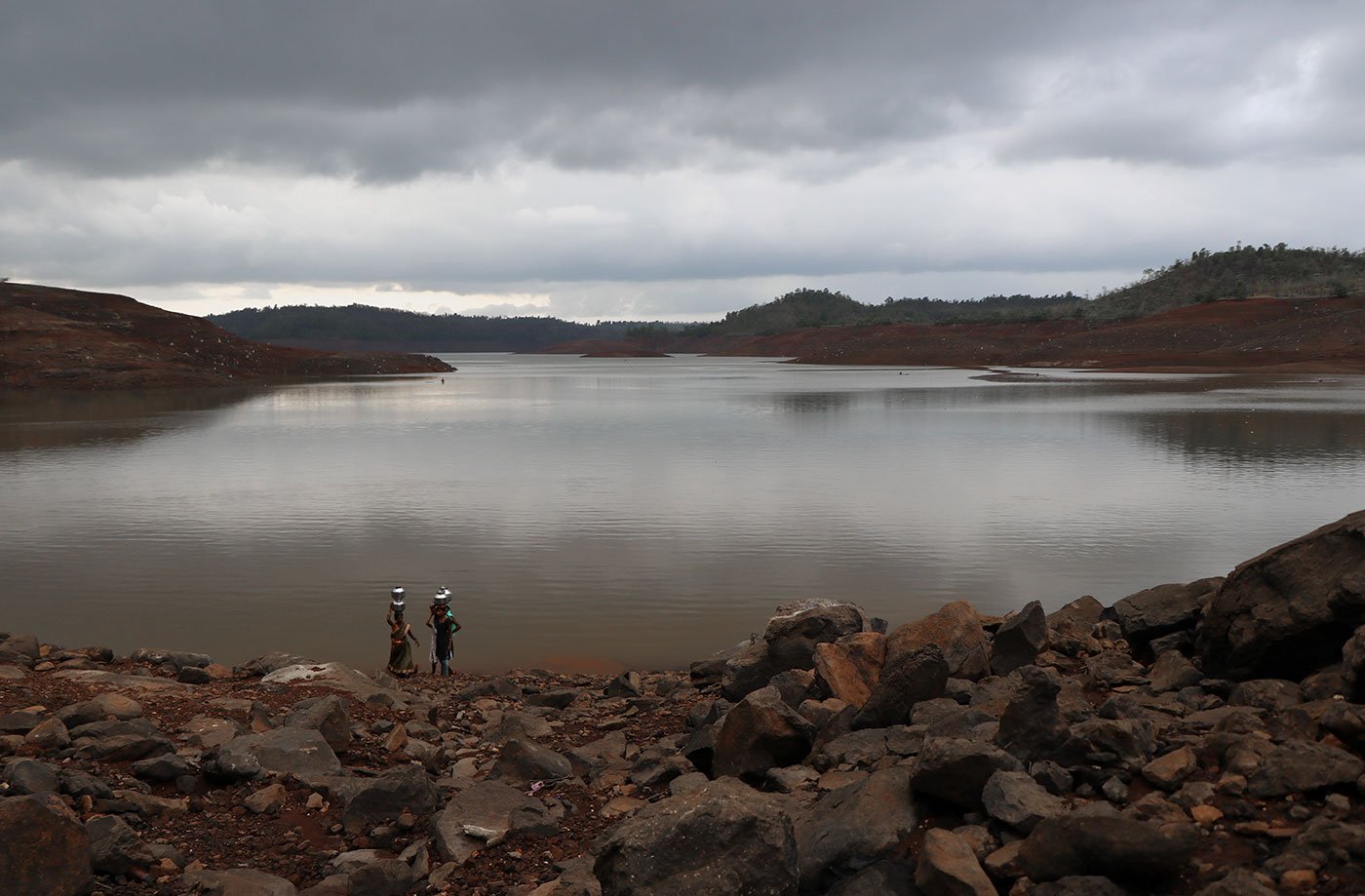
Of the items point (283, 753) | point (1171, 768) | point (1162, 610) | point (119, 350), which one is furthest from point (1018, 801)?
point (119, 350)

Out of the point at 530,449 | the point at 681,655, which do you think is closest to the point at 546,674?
the point at 681,655

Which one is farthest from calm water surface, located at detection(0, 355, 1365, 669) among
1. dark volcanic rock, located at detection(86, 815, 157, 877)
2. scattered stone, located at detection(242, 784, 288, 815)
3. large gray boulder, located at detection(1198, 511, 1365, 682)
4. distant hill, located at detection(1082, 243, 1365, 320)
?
distant hill, located at detection(1082, 243, 1365, 320)

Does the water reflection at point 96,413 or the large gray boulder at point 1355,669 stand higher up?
the large gray boulder at point 1355,669

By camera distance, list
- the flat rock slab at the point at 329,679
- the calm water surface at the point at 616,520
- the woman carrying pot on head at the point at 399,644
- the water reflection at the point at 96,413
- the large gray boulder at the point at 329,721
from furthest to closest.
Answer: the water reflection at the point at 96,413 < the calm water surface at the point at 616,520 < the woman carrying pot on head at the point at 399,644 < the flat rock slab at the point at 329,679 < the large gray boulder at the point at 329,721

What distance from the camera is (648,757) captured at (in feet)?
24.0

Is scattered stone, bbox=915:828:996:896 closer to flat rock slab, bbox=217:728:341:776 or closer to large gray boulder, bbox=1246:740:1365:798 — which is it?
large gray boulder, bbox=1246:740:1365:798

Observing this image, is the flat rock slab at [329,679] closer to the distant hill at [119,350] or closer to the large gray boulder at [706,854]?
the large gray boulder at [706,854]

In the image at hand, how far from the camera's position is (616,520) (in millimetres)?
18453

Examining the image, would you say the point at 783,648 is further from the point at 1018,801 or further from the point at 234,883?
the point at 234,883

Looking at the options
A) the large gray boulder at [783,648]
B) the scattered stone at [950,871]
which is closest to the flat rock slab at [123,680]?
the large gray boulder at [783,648]

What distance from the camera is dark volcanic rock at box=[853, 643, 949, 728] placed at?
7137 mm

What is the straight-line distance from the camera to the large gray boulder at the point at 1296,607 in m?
6.75

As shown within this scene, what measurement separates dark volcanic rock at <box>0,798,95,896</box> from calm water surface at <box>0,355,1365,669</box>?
6097mm

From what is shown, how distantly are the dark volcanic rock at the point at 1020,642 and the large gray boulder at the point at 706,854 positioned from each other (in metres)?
4.09
